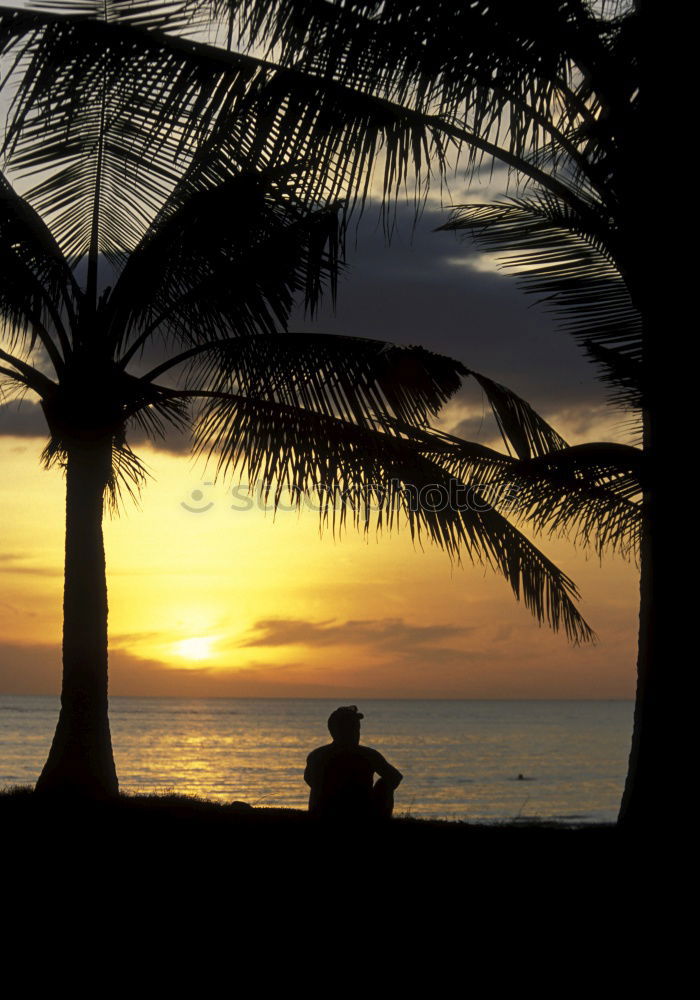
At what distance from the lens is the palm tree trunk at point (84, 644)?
900cm

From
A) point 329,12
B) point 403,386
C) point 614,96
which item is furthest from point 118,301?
point 614,96

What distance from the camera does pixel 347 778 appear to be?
652 centimetres

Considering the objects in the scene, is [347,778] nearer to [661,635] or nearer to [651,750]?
[651,750]

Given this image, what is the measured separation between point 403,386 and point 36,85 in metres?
4.05

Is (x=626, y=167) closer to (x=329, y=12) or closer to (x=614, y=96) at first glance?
(x=614, y=96)

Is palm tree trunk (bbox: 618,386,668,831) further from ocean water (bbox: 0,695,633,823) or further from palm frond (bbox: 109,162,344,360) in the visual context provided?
ocean water (bbox: 0,695,633,823)

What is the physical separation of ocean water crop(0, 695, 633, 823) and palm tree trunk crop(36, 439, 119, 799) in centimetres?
1117

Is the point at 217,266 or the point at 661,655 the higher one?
the point at 217,266

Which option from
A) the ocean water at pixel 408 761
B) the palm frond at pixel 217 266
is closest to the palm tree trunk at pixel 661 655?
the palm frond at pixel 217 266

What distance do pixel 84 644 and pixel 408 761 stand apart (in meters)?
51.8

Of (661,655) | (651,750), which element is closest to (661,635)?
(661,655)

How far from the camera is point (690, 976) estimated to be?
417cm

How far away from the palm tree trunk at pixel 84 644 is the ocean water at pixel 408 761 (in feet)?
36.7

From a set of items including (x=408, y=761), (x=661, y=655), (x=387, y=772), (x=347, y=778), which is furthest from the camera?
(x=408, y=761)
